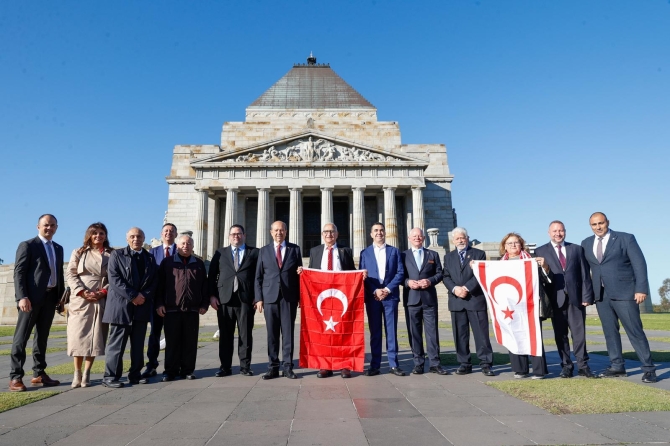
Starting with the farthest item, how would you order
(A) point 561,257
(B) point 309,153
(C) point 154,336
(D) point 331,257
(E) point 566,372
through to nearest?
(B) point 309,153
(C) point 154,336
(D) point 331,257
(A) point 561,257
(E) point 566,372

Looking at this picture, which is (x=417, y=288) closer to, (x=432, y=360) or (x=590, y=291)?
(x=432, y=360)

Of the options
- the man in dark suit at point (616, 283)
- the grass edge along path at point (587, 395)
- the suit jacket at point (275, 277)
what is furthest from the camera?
the suit jacket at point (275, 277)

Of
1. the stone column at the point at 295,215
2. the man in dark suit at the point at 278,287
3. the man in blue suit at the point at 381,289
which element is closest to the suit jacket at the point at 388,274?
the man in blue suit at the point at 381,289

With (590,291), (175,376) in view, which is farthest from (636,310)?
Result: (175,376)

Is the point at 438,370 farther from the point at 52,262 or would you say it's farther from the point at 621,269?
the point at 52,262

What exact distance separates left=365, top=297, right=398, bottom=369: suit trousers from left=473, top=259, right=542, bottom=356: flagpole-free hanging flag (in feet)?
5.43

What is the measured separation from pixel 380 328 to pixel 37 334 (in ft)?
19.1

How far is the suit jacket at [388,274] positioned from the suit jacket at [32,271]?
548 centimetres

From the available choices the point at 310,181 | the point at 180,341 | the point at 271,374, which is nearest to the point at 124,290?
the point at 180,341

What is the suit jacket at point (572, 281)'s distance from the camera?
290 inches

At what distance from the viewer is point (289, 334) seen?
25.5ft

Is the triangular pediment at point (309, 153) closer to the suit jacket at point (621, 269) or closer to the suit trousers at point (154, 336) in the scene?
the suit trousers at point (154, 336)

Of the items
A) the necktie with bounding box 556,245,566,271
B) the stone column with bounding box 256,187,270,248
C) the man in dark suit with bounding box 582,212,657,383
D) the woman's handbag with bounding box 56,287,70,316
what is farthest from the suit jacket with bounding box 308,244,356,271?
the stone column with bounding box 256,187,270,248

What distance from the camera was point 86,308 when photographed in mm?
7039
